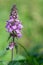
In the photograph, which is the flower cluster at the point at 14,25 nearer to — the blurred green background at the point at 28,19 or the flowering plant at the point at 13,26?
the flowering plant at the point at 13,26

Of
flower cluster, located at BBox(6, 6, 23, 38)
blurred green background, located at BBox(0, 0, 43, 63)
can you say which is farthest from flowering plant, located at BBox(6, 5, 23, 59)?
blurred green background, located at BBox(0, 0, 43, 63)

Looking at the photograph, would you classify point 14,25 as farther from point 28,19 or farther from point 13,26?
point 28,19

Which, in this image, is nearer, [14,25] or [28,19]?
[14,25]

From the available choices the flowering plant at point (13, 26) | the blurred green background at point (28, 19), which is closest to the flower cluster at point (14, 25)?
the flowering plant at point (13, 26)

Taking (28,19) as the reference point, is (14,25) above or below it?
below

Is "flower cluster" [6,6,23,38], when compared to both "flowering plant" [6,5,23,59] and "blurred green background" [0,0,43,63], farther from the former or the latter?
"blurred green background" [0,0,43,63]

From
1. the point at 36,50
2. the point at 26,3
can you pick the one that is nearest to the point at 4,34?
the point at 36,50

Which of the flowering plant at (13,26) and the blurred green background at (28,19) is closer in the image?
the flowering plant at (13,26)

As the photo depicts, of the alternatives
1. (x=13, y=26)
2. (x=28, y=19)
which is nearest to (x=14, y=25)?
(x=13, y=26)

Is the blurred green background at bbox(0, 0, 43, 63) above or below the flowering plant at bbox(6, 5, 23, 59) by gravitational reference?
above

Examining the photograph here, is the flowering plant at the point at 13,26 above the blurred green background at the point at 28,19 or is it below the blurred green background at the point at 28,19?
below

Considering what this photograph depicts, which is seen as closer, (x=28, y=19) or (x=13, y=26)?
(x=13, y=26)
